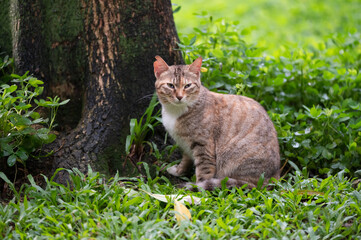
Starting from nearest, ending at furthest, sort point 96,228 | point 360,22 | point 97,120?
1. point 96,228
2. point 97,120
3. point 360,22

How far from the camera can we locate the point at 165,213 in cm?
378

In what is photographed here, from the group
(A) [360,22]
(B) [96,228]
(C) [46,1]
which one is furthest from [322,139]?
(A) [360,22]

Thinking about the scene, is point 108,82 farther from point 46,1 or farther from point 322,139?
point 322,139

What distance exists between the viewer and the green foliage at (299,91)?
5172 millimetres

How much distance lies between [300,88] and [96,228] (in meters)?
3.65

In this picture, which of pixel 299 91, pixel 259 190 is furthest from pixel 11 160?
pixel 299 91

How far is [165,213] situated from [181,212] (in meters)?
0.14

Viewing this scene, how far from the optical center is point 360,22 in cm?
1045

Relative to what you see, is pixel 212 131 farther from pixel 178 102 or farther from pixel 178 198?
pixel 178 198

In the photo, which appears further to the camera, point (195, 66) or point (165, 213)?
point (195, 66)

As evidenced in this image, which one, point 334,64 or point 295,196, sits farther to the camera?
point 334,64

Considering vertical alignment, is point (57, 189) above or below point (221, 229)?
above

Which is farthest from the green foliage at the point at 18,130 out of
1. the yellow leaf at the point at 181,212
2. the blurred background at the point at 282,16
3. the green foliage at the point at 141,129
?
the blurred background at the point at 282,16

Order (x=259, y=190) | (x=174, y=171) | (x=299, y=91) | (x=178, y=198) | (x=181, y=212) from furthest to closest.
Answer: (x=299, y=91)
(x=174, y=171)
(x=259, y=190)
(x=178, y=198)
(x=181, y=212)
